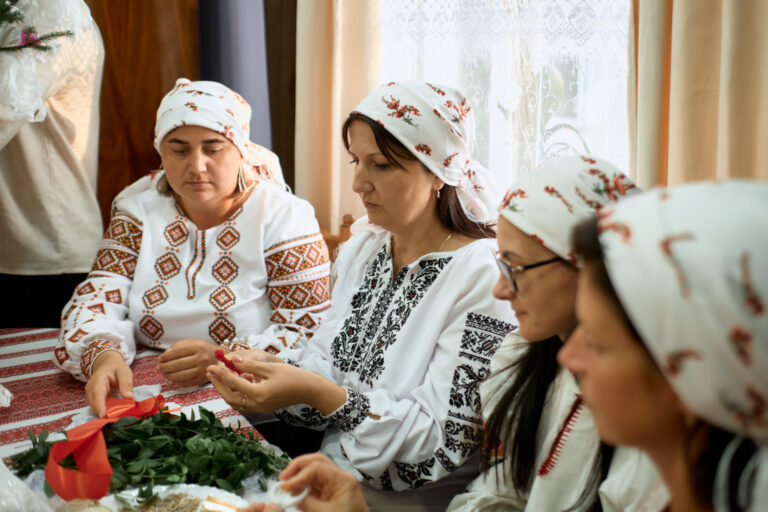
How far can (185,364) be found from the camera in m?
1.88

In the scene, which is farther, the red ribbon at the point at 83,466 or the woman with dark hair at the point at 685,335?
the red ribbon at the point at 83,466

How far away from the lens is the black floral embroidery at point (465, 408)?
5.04ft

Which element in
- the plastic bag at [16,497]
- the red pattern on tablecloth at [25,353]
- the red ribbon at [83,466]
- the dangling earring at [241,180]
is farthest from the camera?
the dangling earring at [241,180]

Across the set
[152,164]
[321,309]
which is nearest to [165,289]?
[321,309]

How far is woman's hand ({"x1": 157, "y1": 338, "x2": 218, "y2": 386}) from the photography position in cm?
187

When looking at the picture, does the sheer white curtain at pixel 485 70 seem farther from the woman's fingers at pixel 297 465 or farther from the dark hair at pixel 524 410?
the woman's fingers at pixel 297 465

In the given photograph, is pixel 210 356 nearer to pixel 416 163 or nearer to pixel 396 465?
pixel 396 465

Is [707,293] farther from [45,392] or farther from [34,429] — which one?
[45,392]

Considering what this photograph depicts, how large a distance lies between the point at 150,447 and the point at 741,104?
67.6 inches

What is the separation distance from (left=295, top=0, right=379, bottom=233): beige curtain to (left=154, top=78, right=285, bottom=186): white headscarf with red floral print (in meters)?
0.67

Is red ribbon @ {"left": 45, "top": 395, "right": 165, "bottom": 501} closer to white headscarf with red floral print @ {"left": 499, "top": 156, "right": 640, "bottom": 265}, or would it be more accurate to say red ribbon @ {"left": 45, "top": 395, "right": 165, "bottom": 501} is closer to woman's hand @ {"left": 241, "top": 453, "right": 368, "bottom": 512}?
woman's hand @ {"left": 241, "top": 453, "right": 368, "bottom": 512}

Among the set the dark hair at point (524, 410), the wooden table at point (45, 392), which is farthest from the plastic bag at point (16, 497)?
the dark hair at point (524, 410)

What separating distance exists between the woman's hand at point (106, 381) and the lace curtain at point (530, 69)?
137cm

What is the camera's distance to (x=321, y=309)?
2.35 metres
